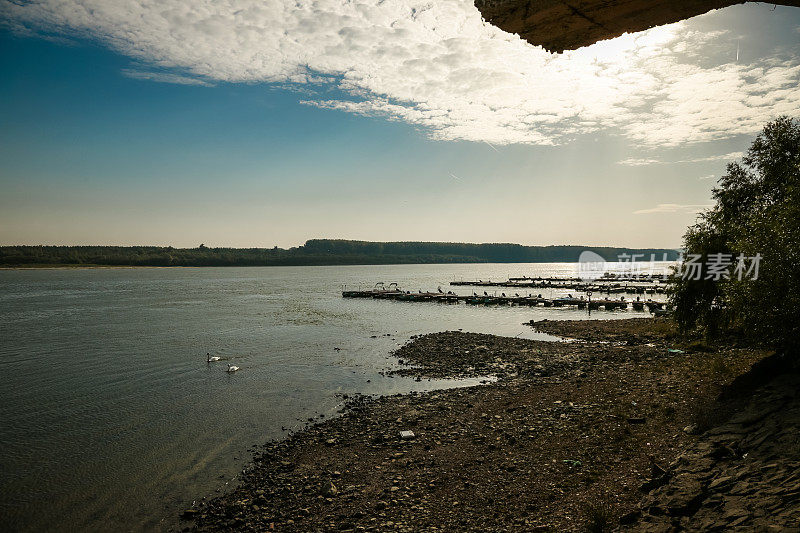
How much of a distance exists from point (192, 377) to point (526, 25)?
1105 inches

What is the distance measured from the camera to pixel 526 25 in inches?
166

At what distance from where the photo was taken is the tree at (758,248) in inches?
418

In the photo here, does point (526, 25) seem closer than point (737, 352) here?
Yes

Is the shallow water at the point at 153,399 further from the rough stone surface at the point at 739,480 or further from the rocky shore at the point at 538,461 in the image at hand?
the rough stone surface at the point at 739,480

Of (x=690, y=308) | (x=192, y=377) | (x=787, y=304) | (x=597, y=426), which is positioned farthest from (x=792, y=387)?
(x=192, y=377)

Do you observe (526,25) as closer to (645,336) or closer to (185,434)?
(185,434)

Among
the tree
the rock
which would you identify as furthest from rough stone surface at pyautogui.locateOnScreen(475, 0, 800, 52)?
the rock

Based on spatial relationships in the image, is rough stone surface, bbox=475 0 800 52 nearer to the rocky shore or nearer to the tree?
the rocky shore

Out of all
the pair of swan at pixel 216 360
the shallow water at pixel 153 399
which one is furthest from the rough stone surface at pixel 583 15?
the pair of swan at pixel 216 360

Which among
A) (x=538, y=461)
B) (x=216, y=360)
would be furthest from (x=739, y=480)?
(x=216, y=360)

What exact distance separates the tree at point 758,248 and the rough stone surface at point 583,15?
950 cm

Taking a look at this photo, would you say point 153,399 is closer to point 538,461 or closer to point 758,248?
point 538,461

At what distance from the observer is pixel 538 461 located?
11.4 meters

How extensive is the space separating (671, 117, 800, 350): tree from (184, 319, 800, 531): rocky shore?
179 centimetres
